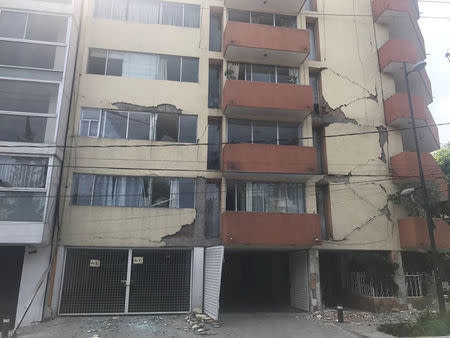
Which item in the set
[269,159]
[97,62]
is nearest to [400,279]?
[269,159]

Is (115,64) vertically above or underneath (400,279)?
above

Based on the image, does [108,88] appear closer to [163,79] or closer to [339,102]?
[163,79]

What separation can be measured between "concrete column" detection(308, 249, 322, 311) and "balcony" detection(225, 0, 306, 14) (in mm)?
12347

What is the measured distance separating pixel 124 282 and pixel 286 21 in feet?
50.2

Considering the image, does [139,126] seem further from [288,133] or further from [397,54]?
[397,54]

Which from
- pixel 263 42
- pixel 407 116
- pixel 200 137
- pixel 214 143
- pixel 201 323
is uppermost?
pixel 263 42

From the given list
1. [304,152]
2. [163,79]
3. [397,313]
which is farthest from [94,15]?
[397,313]

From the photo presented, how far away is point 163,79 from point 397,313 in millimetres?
14821

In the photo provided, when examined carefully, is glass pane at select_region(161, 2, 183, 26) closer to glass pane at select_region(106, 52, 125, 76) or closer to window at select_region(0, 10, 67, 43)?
glass pane at select_region(106, 52, 125, 76)

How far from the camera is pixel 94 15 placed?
18281mm

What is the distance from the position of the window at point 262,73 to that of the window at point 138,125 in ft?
10.8

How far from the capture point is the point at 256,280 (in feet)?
75.1

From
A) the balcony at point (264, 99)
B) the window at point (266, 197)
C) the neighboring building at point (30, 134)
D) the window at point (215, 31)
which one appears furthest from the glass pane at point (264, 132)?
the neighboring building at point (30, 134)

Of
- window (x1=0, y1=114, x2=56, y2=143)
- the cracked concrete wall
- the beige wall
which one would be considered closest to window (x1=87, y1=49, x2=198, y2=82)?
the beige wall
